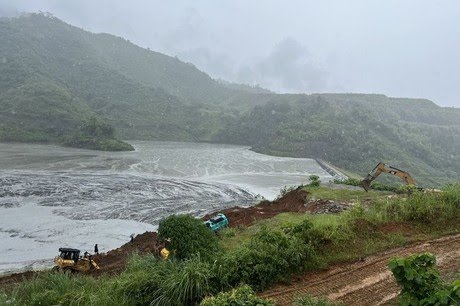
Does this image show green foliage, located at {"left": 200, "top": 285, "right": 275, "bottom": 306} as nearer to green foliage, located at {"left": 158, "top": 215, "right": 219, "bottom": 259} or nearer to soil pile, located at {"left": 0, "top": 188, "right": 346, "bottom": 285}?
green foliage, located at {"left": 158, "top": 215, "right": 219, "bottom": 259}

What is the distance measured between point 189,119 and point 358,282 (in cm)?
13861

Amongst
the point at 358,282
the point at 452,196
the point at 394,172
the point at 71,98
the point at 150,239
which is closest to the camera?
the point at 358,282

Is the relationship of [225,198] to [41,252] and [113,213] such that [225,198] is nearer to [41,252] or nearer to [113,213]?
[113,213]

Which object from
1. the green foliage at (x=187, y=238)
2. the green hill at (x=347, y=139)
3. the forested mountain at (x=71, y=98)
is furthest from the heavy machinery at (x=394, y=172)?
the forested mountain at (x=71, y=98)

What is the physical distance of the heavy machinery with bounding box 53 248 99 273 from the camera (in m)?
→ 16.0

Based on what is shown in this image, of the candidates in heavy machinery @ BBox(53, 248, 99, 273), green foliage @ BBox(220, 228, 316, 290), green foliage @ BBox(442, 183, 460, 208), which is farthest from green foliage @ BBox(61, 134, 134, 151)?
green foliage @ BBox(220, 228, 316, 290)

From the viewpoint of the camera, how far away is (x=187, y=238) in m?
9.84

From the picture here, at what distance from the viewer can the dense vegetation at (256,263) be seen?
24.4ft

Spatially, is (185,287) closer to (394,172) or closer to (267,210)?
(267,210)

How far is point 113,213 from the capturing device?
2806 cm

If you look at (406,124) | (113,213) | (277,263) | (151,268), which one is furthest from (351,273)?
(406,124)

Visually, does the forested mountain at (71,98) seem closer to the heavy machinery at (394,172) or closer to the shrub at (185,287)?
the heavy machinery at (394,172)

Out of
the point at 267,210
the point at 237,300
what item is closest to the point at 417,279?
the point at 237,300

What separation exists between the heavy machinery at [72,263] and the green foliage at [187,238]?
729 cm
